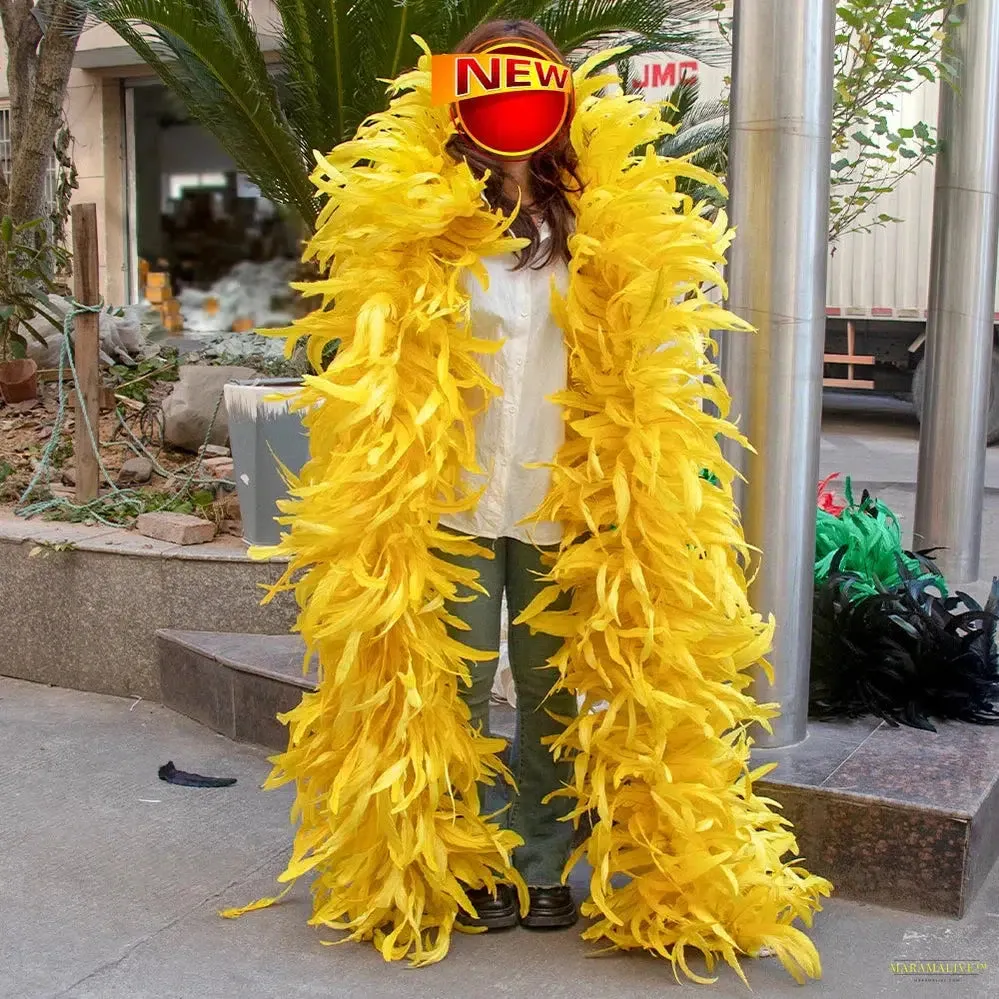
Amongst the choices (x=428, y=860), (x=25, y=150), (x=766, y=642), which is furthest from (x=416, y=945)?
(x=25, y=150)

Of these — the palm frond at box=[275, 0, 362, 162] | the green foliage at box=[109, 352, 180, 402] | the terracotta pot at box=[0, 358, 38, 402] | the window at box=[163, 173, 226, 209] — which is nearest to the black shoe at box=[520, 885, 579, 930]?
the palm frond at box=[275, 0, 362, 162]

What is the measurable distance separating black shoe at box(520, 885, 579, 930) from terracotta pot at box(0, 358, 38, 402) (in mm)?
4895

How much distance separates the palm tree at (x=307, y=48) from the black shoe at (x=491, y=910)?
10.5 feet

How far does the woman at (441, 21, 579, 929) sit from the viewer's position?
275cm

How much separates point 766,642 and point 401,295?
1024 millimetres

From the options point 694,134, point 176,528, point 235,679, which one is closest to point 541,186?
point 235,679

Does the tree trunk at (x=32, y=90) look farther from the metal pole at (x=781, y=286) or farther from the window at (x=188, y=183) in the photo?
the metal pole at (x=781, y=286)

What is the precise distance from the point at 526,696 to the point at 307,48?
3326 millimetres

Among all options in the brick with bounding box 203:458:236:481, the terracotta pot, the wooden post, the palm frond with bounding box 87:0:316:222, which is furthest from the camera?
the terracotta pot

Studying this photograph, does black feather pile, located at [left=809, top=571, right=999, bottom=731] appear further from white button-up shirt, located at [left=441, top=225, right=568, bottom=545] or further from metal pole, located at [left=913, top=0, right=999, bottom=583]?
metal pole, located at [left=913, top=0, right=999, bottom=583]

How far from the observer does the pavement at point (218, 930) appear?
2764 mm

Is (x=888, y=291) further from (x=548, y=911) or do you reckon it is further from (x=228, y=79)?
(x=548, y=911)

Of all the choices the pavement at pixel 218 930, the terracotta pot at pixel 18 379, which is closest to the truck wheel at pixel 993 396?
the terracotta pot at pixel 18 379

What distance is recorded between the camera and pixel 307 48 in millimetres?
5340
